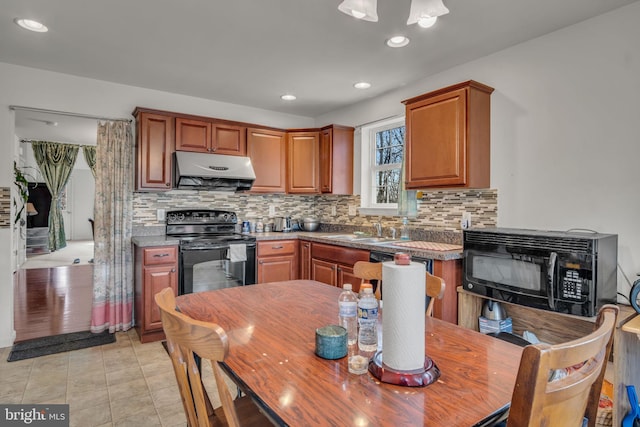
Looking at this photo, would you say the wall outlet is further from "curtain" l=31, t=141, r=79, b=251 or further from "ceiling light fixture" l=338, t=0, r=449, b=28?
"curtain" l=31, t=141, r=79, b=251

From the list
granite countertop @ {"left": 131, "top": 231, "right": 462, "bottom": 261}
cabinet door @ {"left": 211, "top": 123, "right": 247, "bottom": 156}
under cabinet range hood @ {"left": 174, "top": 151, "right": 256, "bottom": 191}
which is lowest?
granite countertop @ {"left": 131, "top": 231, "right": 462, "bottom": 261}

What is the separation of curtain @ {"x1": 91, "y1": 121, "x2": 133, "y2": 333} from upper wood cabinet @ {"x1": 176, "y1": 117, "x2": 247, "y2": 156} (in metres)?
0.53

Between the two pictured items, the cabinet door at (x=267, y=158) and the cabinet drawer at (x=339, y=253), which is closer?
the cabinet drawer at (x=339, y=253)

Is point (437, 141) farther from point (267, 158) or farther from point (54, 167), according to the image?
point (54, 167)

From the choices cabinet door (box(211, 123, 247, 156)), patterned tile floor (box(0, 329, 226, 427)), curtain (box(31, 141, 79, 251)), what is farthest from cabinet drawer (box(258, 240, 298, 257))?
curtain (box(31, 141, 79, 251))

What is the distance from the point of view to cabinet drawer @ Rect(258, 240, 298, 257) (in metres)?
3.72

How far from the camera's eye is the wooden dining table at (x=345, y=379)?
0.76 metres

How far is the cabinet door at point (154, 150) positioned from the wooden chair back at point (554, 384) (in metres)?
3.47

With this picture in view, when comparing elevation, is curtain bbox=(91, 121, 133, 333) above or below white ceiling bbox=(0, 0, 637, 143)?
below

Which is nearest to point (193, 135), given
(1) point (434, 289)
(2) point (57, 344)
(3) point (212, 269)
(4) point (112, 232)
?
(4) point (112, 232)

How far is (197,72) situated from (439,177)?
89.7 inches

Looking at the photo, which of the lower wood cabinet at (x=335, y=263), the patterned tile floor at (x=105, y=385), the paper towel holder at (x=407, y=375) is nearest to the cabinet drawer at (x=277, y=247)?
the lower wood cabinet at (x=335, y=263)

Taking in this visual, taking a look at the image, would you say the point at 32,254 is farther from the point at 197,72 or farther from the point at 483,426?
the point at 483,426

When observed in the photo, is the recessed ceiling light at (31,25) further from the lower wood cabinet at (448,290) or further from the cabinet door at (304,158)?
the lower wood cabinet at (448,290)
